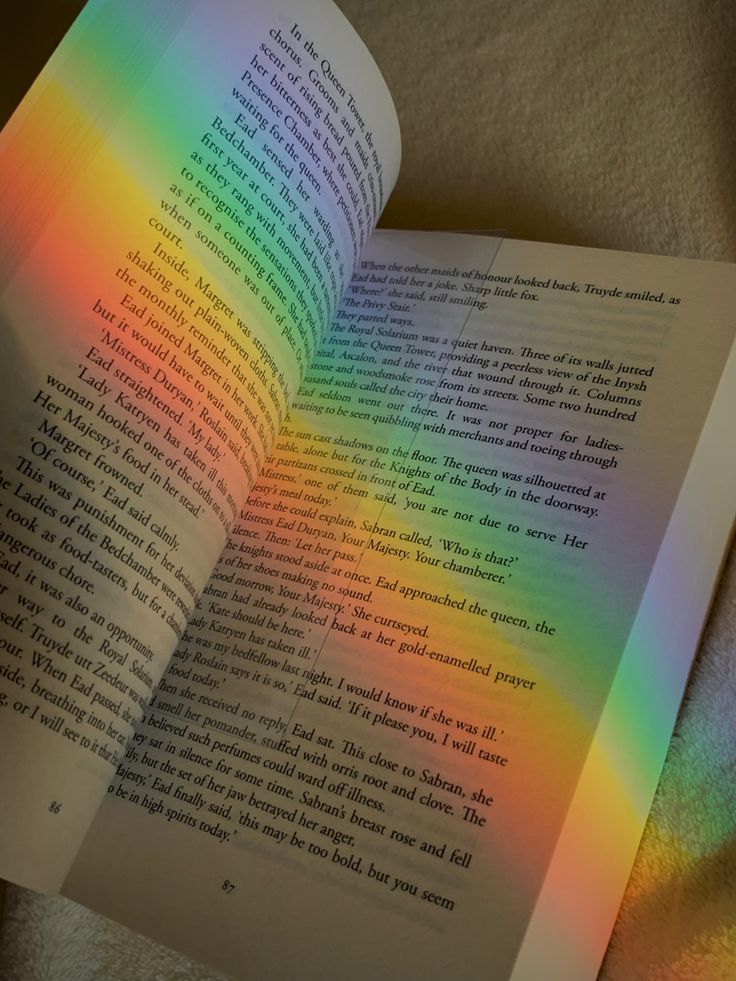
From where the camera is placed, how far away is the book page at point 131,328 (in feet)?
1.01

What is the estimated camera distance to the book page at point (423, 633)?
306 mm

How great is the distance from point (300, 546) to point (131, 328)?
0.34 ft

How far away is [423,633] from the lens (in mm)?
339

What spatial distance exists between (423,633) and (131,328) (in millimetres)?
144

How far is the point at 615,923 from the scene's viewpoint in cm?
33

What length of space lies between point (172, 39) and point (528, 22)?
226mm

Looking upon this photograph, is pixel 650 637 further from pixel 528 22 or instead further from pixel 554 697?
pixel 528 22

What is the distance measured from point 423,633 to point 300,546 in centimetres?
6

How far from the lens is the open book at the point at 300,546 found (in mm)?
306

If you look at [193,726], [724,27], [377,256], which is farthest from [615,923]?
[724,27]

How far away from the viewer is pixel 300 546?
0.37 meters

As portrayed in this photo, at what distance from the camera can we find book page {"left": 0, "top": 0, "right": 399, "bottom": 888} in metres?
0.31

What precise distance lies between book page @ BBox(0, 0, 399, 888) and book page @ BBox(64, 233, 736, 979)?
28 millimetres

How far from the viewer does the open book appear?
A: 0.31 m
